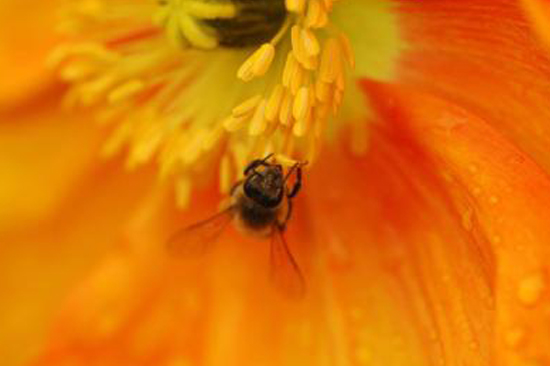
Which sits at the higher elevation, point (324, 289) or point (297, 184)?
point (297, 184)

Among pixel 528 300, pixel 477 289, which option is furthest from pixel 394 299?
pixel 528 300

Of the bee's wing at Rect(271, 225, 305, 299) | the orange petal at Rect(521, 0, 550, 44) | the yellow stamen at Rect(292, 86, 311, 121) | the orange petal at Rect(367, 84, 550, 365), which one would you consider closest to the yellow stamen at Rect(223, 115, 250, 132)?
the yellow stamen at Rect(292, 86, 311, 121)

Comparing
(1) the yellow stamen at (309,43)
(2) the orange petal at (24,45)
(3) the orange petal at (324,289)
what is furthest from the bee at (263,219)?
(2) the orange petal at (24,45)

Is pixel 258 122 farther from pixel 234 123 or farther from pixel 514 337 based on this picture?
pixel 514 337

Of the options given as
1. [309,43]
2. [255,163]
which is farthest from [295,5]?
[255,163]

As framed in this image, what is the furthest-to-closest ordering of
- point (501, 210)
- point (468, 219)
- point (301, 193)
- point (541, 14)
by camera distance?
point (301, 193)
point (468, 219)
point (501, 210)
point (541, 14)

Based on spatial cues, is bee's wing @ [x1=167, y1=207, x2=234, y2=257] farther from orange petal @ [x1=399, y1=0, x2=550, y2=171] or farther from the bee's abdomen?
orange petal @ [x1=399, y1=0, x2=550, y2=171]
